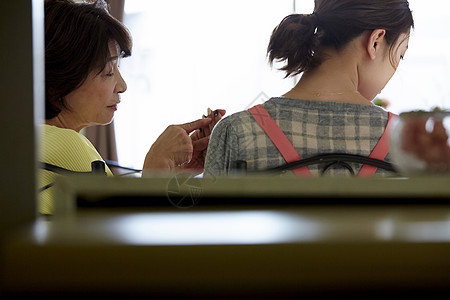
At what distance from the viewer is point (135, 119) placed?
2.56 metres

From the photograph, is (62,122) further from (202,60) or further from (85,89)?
(202,60)

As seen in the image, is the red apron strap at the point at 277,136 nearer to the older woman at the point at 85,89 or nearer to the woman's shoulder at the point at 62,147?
the older woman at the point at 85,89

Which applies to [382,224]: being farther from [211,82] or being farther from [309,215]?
[211,82]

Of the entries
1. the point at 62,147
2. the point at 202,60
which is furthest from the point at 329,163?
the point at 202,60

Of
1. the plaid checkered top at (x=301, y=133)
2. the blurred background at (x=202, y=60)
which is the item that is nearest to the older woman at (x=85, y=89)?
the plaid checkered top at (x=301, y=133)

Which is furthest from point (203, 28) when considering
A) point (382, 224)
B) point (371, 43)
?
point (382, 224)

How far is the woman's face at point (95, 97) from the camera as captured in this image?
1050 millimetres

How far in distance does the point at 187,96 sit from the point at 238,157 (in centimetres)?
156

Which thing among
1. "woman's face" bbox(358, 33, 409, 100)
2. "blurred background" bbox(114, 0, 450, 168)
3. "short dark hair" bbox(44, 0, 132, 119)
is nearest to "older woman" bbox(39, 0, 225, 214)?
"short dark hair" bbox(44, 0, 132, 119)

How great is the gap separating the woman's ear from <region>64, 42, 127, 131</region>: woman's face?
60 centimetres

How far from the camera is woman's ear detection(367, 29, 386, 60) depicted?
86cm

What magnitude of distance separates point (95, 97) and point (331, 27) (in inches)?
23.6

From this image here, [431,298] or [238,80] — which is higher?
[238,80]

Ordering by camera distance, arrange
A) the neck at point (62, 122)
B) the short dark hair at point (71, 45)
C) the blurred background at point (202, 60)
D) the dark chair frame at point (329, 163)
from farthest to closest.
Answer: the blurred background at point (202, 60), the neck at point (62, 122), the short dark hair at point (71, 45), the dark chair frame at point (329, 163)
